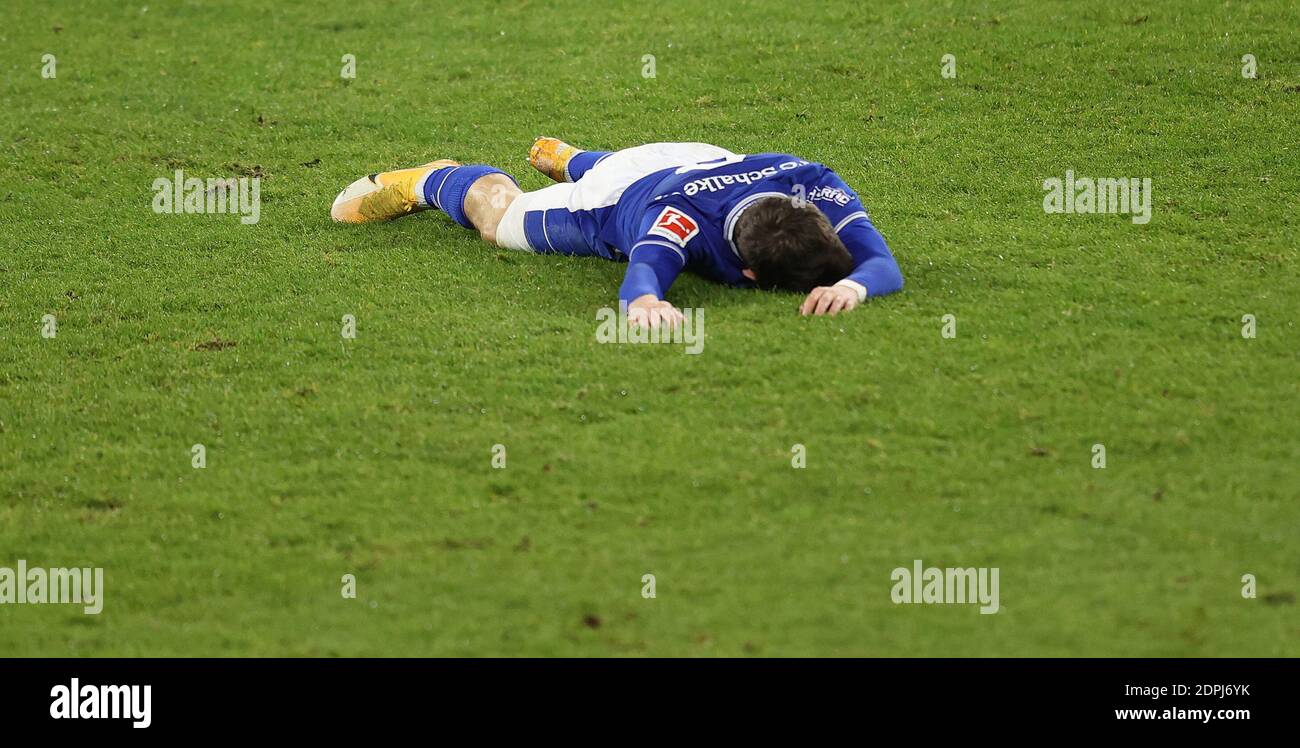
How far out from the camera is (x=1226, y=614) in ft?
15.3

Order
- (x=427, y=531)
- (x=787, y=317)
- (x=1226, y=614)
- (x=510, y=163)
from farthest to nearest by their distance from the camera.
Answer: (x=510, y=163), (x=787, y=317), (x=427, y=531), (x=1226, y=614)

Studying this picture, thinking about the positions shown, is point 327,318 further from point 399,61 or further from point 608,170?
point 399,61

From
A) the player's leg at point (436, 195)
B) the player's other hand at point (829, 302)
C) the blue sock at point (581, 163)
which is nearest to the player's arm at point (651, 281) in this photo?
the player's other hand at point (829, 302)

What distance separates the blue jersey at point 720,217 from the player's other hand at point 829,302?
12 cm

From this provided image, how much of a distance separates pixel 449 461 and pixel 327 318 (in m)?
1.97

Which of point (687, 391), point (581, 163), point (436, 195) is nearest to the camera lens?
point (687, 391)

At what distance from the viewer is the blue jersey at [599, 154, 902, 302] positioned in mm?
7203

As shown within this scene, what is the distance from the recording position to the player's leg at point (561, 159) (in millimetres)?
8656

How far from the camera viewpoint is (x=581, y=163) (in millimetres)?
8672

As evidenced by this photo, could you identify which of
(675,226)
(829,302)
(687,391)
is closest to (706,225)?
(675,226)

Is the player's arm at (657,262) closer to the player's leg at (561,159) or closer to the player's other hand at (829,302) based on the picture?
the player's other hand at (829,302)

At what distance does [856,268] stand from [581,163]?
214 centimetres

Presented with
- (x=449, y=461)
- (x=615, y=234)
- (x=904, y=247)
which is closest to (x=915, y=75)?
(x=904, y=247)

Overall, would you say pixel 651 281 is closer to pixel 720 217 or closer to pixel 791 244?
pixel 720 217
